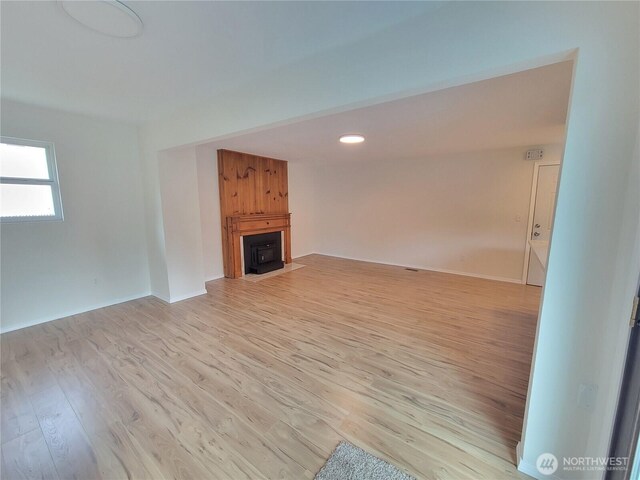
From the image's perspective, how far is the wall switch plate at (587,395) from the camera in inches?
47.5

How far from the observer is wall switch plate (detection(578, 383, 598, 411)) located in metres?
1.21

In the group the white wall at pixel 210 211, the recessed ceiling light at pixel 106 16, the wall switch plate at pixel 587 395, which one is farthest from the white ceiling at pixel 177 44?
the white wall at pixel 210 211

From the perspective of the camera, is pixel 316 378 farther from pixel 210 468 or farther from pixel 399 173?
pixel 399 173

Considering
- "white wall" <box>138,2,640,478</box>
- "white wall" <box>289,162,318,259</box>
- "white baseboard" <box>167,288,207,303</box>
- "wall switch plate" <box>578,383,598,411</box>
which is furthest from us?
"white wall" <box>289,162,318,259</box>

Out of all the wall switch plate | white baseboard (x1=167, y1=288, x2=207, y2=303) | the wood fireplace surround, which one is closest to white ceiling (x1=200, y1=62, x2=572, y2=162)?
the wood fireplace surround

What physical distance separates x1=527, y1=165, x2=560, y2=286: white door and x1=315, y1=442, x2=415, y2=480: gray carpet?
4197 mm

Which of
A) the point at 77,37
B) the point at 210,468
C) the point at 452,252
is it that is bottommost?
the point at 210,468

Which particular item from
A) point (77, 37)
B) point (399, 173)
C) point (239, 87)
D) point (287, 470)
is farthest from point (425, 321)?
point (77, 37)

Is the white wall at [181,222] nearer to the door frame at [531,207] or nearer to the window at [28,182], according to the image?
the window at [28,182]

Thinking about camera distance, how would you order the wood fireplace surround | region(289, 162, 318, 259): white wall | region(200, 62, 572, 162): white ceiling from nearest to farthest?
region(200, 62, 572, 162): white ceiling → the wood fireplace surround → region(289, 162, 318, 259): white wall

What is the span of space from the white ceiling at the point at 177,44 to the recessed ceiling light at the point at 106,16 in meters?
0.04

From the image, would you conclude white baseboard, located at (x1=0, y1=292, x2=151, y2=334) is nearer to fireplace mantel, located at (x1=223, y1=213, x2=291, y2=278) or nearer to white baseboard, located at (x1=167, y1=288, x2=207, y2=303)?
white baseboard, located at (x1=167, y1=288, x2=207, y2=303)

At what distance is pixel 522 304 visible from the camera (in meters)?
3.67

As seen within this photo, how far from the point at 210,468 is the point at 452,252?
5016 millimetres
